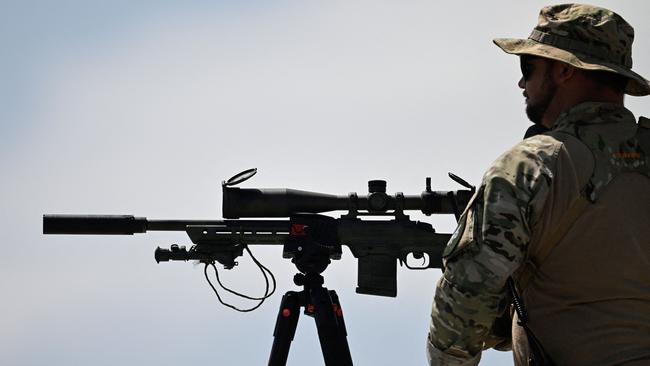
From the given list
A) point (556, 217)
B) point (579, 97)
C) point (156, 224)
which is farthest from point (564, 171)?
point (156, 224)

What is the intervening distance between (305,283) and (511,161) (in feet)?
15.6

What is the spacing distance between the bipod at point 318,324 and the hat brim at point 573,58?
4.08 metres

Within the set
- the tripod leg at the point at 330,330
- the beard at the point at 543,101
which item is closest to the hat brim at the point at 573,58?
the beard at the point at 543,101

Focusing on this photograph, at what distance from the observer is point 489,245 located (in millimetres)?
4777

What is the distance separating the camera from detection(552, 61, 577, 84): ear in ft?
17.4

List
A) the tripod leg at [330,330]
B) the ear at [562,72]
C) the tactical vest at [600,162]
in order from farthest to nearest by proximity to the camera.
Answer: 1. the tripod leg at [330,330]
2. the ear at [562,72]
3. the tactical vest at [600,162]

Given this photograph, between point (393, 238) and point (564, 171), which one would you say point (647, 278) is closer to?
point (564, 171)

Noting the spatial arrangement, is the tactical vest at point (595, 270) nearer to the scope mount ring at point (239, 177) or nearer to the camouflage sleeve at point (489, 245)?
the camouflage sleeve at point (489, 245)

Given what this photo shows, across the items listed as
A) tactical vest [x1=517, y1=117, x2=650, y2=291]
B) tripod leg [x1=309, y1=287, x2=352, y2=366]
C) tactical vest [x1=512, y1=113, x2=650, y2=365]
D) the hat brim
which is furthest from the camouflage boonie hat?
tripod leg [x1=309, y1=287, x2=352, y2=366]

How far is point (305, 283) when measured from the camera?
9430mm

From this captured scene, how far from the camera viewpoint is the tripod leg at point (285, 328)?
29.3 feet

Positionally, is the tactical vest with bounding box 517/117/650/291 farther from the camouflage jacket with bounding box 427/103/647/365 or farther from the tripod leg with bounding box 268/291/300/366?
the tripod leg with bounding box 268/291/300/366

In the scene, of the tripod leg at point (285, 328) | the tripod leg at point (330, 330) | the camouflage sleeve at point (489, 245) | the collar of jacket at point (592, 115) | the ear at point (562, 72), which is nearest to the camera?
the camouflage sleeve at point (489, 245)

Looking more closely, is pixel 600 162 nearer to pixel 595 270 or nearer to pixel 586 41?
pixel 595 270
